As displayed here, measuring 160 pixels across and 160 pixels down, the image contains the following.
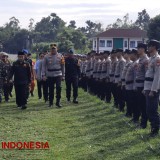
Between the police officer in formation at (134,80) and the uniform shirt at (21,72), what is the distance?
2.81 metres

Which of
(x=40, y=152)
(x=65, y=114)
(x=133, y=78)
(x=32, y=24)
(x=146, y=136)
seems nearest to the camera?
(x=40, y=152)

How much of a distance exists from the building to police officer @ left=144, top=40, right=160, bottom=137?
71360 mm

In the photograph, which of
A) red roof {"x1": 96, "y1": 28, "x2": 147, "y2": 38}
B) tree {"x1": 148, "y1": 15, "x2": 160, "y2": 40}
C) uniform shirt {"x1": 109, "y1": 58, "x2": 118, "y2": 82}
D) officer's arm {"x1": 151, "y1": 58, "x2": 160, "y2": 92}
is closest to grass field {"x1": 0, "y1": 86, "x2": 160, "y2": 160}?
uniform shirt {"x1": 109, "y1": 58, "x2": 118, "y2": 82}

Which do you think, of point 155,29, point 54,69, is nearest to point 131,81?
point 54,69

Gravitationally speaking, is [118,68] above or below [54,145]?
above

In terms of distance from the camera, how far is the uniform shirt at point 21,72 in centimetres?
1484

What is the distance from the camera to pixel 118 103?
14.4 meters

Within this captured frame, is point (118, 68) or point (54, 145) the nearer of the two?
point (54, 145)

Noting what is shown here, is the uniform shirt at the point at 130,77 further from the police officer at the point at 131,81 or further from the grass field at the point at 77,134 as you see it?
the grass field at the point at 77,134

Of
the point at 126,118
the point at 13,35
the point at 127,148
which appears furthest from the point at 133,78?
the point at 13,35

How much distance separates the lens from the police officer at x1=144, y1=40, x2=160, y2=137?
30.4ft

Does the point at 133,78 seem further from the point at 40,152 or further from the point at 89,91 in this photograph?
the point at 89,91

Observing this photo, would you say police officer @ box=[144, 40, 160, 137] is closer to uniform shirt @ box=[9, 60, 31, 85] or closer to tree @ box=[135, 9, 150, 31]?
uniform shirt @ box=[9, 60, 31, 85]

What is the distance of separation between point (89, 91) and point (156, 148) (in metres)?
12.9
